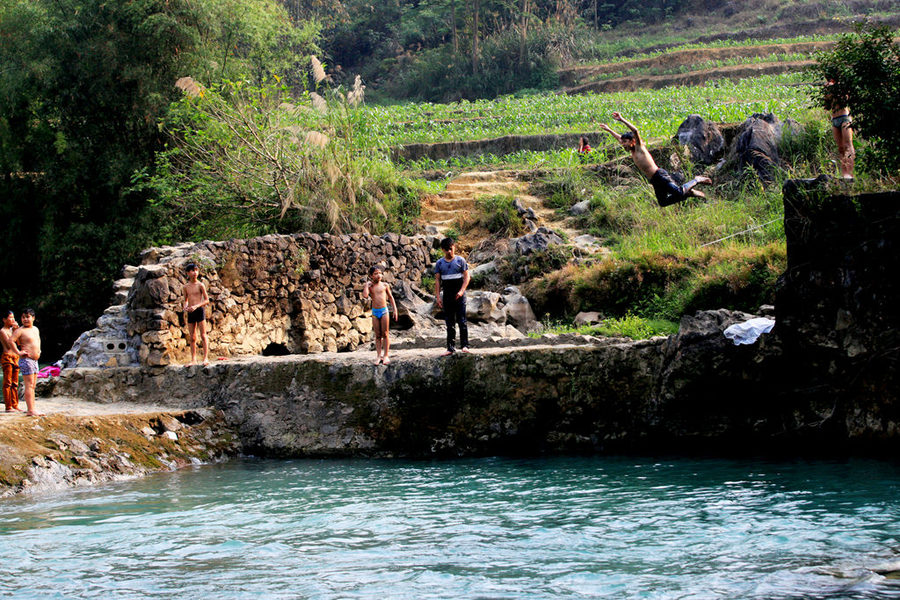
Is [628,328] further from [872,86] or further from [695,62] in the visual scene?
[695,62]

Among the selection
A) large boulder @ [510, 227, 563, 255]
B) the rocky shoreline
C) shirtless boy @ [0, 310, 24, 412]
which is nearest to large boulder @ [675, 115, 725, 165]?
large boulder @ [510, 227, 563, 255]

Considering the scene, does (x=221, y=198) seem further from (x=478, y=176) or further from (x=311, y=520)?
(x=311, y=520)

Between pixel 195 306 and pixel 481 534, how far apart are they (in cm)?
710

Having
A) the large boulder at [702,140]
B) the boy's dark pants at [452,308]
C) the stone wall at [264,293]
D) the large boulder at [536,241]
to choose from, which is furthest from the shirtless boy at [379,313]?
the large boulder at [702,140]

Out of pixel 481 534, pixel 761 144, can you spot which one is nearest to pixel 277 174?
pixel 761 144

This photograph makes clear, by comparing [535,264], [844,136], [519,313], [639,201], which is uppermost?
[844,136]

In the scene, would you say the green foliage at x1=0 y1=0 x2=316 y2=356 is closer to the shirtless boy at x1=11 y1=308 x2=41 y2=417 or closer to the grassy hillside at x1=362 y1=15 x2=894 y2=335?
the grassy hillside at x1=362 y1=15 x2=894 y2=335

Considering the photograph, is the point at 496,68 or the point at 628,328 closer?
the point at 628,328

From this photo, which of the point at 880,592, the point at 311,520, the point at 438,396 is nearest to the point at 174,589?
the point at 311,520

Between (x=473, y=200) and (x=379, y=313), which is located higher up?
(x=473, y=200)

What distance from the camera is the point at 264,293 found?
15.1m

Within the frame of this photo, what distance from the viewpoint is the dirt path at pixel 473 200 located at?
20242mm

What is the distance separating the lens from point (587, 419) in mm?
11375

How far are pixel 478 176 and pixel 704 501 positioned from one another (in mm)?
15521
